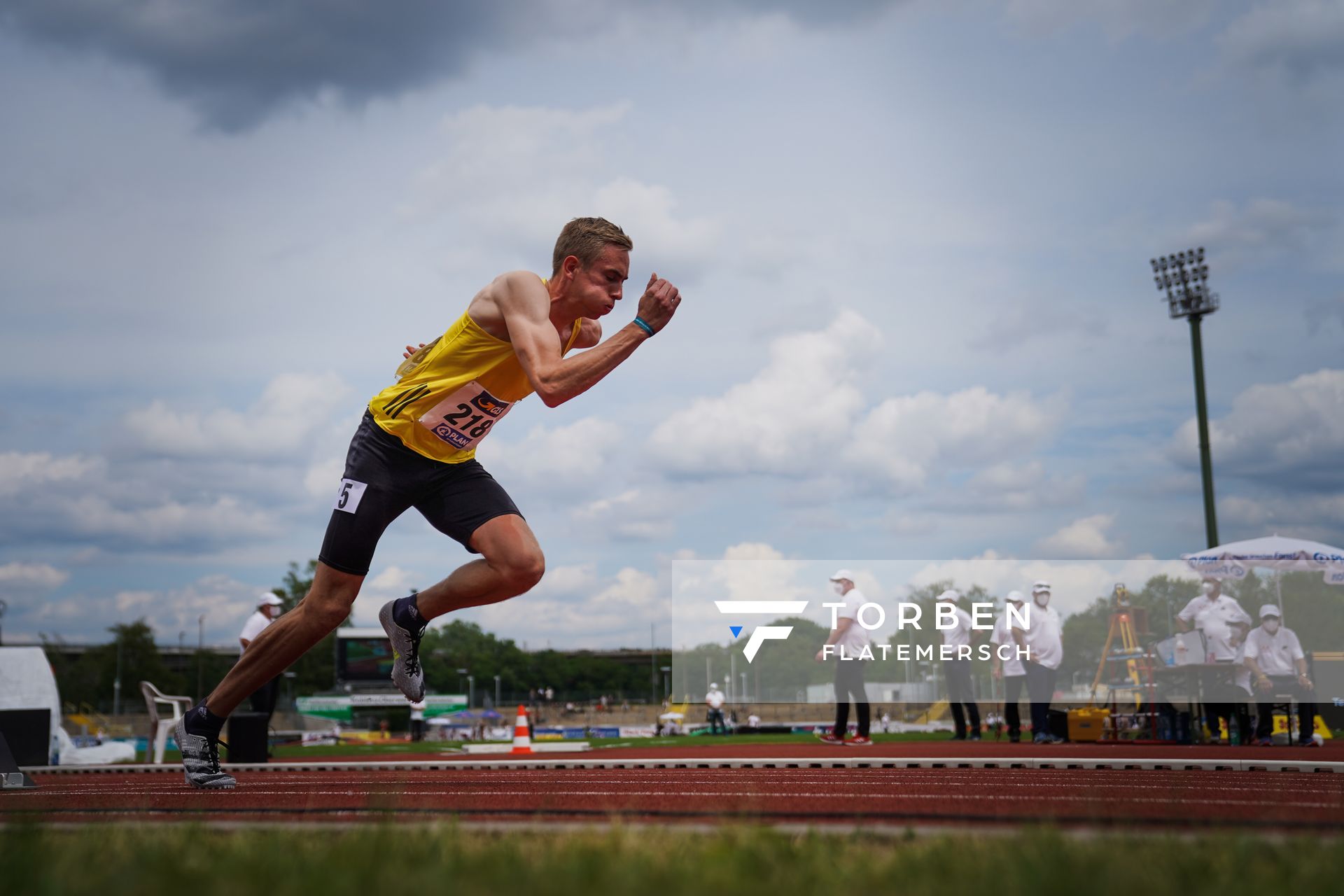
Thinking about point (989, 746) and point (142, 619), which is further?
point (142, 619)

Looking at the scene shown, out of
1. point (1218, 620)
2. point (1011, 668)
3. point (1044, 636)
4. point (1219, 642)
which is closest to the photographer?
point (1219, 642)

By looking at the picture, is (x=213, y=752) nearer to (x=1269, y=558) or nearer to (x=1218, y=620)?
(x=1218, y=620)

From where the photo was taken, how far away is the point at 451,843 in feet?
9.14

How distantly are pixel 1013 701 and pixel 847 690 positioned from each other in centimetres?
383

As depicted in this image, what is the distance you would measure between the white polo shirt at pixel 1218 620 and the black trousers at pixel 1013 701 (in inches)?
96.4

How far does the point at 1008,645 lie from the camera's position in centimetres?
1691

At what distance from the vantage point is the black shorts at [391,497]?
5.34 meters

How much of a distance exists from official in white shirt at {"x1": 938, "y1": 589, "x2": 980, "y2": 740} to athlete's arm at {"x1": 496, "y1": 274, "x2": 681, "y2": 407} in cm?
1279

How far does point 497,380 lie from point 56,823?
2.65 m

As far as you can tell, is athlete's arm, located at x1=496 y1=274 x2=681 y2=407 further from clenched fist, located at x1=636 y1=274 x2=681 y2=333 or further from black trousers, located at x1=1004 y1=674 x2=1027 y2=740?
black trousers, located at x1=1004 y1=674 x2=1027 y2=740

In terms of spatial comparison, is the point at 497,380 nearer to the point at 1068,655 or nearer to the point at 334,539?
the point at 334,539

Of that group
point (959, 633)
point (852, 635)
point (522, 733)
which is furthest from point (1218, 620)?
point (522, 733)

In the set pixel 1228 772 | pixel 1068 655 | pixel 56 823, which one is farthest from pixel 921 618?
pixel 56 823

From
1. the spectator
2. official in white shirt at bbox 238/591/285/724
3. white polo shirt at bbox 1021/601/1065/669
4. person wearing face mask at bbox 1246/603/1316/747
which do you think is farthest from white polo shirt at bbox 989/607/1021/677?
the spectator
